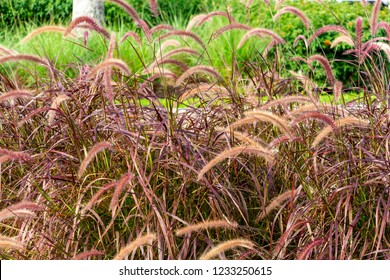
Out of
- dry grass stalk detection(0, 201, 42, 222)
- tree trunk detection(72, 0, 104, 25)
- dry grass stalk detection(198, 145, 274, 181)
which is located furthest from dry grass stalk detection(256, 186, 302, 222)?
tree trunk detection(72, 0, 104, 25)

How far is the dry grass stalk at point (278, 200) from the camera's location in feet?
11.0

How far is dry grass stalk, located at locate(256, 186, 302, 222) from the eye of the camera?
3.35 meters

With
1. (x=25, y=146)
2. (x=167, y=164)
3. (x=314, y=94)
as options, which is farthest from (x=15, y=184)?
(x=314, y=94)

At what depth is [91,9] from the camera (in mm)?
12219

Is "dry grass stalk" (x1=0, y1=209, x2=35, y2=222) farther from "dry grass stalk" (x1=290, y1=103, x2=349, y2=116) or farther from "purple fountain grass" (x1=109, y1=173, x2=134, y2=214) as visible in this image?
"dry grass stalk" (x1=290, y1=103, x2=349, y2=116)

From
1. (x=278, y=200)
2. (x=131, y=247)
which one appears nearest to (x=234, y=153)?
(x=278, y=200)

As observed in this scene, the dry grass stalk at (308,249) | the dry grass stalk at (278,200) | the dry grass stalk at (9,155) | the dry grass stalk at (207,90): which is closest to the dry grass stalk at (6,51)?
the dry grass stalk at (9,155)

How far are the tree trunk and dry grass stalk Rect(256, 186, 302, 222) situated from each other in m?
9.07

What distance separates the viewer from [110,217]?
11.9ft

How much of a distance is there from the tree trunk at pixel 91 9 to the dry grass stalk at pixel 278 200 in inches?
357

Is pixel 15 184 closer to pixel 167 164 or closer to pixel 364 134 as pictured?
pixel 167 164

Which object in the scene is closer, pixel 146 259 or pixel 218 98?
pixel 146 259

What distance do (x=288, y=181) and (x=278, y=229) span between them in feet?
0.78

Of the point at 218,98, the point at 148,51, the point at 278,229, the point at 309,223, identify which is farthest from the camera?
the point at 148,51
